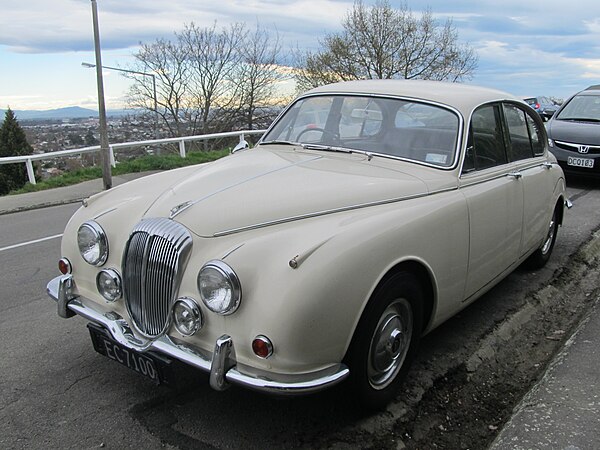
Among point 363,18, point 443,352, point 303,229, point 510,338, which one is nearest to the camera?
point 303,229

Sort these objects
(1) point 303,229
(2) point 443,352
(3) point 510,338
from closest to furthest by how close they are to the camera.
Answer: (1) point 303,229
(2) point 443,352
(3) point 510,338

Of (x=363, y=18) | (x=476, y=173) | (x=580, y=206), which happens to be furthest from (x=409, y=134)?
(x=363, y=18)

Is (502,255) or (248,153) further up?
(248,153)

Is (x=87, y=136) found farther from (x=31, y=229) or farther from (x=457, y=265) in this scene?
(x=457, y=265)

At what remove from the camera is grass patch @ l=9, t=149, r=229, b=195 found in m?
11.9

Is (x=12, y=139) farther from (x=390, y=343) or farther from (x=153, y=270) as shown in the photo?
(x=390, y=343)

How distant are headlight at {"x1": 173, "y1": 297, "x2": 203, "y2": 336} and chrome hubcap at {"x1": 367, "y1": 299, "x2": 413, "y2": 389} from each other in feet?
2.93

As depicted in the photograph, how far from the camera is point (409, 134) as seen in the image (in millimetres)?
3730

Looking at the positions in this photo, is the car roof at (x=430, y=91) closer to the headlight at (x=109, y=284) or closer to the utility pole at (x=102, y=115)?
the headlight at (x=109, y=284)

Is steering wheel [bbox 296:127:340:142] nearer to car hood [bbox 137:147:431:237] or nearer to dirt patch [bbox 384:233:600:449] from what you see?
car hood [bbox 137:147:431:237]

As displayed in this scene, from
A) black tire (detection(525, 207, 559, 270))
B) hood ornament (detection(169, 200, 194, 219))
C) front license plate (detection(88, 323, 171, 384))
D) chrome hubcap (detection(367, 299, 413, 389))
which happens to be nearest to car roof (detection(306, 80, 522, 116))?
black tire (detection(525, 207, 559, 270))

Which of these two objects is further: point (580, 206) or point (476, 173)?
point (580, 206)

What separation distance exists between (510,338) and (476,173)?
4.16ft

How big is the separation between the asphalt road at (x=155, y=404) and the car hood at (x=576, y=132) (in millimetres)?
6665
